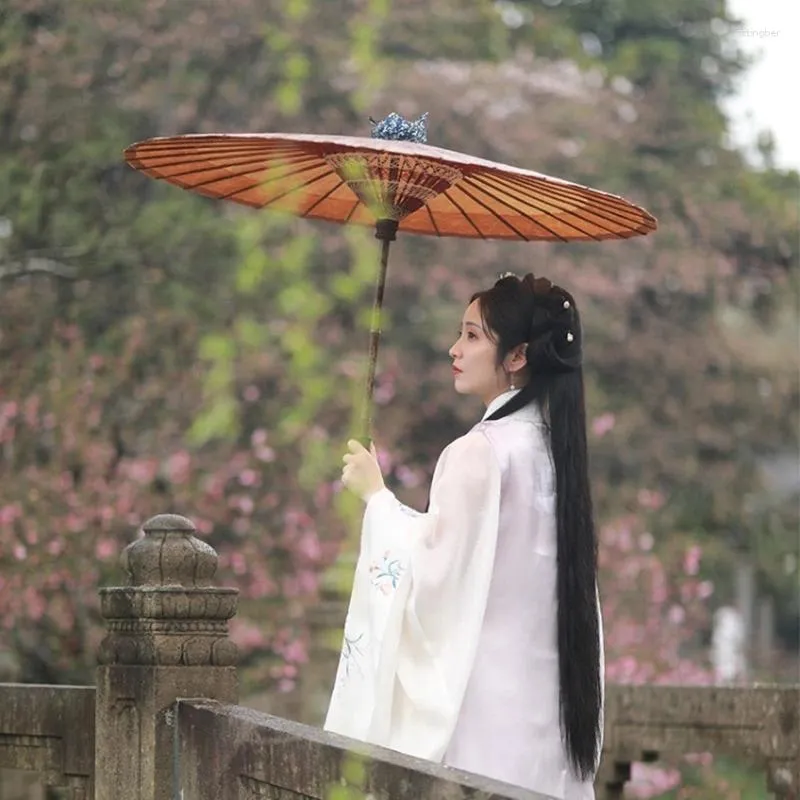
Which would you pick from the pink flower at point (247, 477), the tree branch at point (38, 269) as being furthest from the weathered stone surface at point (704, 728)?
the tree branch at point (38, 269)

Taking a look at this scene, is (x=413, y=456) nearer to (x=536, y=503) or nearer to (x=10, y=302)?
(x=10, y=302)

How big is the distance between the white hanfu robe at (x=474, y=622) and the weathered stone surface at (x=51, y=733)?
0.68m

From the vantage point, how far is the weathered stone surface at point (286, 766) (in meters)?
3.27

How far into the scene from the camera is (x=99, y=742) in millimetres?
4535

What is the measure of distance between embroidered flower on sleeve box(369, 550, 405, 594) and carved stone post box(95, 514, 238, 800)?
1.07 ft

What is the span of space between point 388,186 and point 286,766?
1499 mm

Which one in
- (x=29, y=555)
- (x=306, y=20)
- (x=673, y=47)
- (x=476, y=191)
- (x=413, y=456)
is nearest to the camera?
(x=476, y=191)

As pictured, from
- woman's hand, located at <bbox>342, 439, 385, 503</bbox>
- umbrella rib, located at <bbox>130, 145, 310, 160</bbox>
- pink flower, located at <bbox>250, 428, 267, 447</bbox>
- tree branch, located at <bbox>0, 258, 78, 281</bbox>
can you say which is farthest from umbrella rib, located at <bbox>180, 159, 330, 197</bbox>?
pink flower, located at <bbox>250, 428, 267, 447</bbox>

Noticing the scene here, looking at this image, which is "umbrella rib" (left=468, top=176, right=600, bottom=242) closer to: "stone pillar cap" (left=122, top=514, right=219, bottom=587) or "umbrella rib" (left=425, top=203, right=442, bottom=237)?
"umbrella rib" (left=425, top=203, right=442, bottom=237)

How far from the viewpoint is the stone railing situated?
3.57 metres

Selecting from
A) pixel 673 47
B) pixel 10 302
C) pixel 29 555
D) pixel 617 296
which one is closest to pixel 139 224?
pixel 10 302

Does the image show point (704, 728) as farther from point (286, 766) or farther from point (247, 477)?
point (247, 477)

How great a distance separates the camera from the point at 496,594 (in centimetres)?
436

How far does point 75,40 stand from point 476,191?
7.93 m
